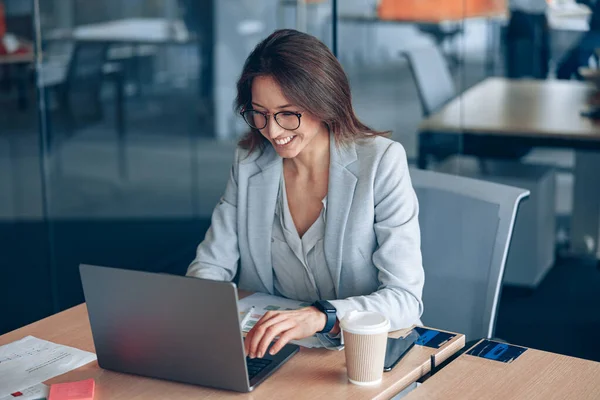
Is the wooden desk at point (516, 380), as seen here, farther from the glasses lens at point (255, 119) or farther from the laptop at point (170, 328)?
the glasses lens at point (255, 119)

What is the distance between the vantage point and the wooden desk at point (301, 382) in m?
1.78

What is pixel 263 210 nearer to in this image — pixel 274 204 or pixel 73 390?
pixel 274 204

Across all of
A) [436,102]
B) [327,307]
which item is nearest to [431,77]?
[436,102]

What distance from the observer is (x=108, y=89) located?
434 centimetres

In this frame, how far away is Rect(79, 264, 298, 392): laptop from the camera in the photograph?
1.70 meters

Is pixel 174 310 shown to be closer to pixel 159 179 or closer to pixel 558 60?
pixel 558 60

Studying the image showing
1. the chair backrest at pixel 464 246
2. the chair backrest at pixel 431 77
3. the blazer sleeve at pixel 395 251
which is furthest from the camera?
the chair backrest at pixel 431 77

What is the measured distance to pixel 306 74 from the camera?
88.9 inches

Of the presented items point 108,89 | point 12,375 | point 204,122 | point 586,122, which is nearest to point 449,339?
point 12,375

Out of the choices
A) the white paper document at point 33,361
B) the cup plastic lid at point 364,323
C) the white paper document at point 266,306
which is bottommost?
the white paper document at point 33,361

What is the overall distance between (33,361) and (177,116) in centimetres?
293

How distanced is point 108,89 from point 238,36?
3.02ft

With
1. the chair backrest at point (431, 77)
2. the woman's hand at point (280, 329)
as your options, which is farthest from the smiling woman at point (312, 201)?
the chair backrest at point (431, 77)

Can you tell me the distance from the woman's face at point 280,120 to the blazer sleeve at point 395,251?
0.72ft
